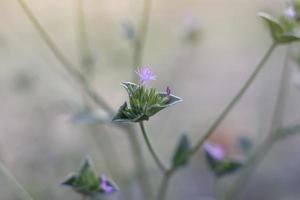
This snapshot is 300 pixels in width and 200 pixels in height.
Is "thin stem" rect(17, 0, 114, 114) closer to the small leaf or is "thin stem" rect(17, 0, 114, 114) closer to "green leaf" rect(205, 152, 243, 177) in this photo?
"green leaf" rect(205, 152, 243, 177)

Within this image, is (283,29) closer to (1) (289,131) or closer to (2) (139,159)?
(1) (289,131)

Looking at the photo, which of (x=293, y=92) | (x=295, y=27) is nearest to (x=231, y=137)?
(x=293, y=92)

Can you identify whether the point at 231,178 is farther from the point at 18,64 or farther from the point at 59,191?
the point at 18,64

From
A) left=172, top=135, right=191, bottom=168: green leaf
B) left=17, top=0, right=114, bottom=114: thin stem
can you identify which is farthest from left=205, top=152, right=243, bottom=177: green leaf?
left=17, top=0, right=114, bottom=114: thin stem

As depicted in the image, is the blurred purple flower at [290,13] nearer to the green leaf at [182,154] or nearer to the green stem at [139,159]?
the green leaf at [182,154]

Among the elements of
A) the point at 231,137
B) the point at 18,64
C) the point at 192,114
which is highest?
the point at 18,64

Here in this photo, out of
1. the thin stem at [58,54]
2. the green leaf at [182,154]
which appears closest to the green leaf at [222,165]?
the green leaf at [182,154]
